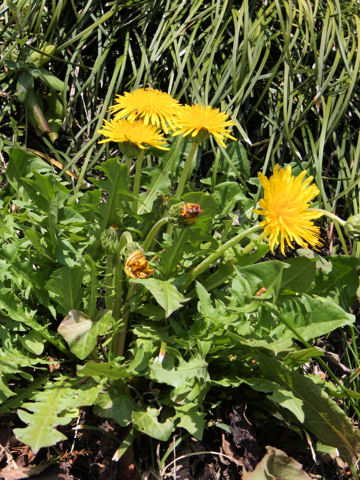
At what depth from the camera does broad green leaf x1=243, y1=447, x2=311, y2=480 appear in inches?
66.1

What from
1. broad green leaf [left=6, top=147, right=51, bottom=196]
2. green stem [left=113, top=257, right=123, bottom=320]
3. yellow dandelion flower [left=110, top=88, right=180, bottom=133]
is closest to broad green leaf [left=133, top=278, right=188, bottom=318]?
green stem [left=113, top=257, right=123, bottom=320]

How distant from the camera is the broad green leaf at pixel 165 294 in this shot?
1.67 m

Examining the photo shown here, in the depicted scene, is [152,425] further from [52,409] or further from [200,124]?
[200,124]

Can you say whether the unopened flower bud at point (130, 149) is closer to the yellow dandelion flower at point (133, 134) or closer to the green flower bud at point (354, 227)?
the yellow dandelion flower at point (133, 134)

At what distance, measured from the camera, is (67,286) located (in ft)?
5.85

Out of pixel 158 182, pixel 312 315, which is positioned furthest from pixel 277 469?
pixel 158 182

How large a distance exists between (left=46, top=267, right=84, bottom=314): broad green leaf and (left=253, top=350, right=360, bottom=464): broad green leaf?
0.62 m

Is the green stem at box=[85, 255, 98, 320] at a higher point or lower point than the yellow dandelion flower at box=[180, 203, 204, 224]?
lower

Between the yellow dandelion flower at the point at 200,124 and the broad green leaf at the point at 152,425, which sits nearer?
the broad green leaf at the point at 152,425

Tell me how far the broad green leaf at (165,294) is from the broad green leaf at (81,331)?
7.0 inches

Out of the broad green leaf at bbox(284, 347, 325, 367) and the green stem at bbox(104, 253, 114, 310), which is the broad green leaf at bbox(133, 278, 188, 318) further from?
the broad green leaf at bbox(284, 347, 325, 367)

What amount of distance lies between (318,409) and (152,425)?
1.78ft

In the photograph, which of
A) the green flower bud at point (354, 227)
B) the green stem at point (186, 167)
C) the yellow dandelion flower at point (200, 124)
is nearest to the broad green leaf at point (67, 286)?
the green stem at point (186, 167)

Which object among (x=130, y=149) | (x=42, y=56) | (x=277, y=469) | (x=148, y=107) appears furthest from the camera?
(x=42, y=56)
